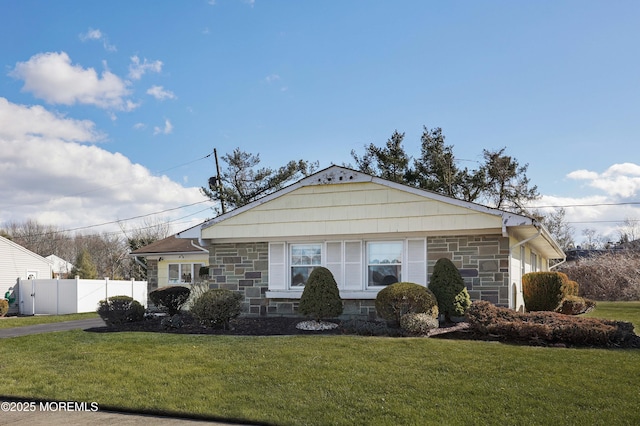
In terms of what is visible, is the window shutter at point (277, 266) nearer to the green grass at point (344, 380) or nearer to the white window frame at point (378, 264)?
the white window frame at point (378, 264)

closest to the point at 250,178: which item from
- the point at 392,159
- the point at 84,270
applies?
the point at 392,159

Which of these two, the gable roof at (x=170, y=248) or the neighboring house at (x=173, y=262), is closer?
the gable roof at (x=170, y=248)

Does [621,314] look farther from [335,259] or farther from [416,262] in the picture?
[335,259]

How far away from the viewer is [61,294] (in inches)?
1109

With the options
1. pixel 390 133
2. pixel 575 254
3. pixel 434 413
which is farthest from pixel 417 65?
pixel 575 254

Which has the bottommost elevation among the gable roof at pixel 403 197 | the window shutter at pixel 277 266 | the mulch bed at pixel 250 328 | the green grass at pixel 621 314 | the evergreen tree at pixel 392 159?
the green grass at pixel 621 314

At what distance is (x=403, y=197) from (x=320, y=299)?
3.38 m

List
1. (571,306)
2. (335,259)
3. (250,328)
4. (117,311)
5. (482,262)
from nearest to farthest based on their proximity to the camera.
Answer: (250,328) → (482,262) → (117,311) → (335,259) → (571,306)

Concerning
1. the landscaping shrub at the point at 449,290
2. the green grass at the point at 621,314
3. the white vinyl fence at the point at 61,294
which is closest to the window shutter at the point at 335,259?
the landscaping shrub at the point at 449,290

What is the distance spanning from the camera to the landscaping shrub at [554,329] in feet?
29.7

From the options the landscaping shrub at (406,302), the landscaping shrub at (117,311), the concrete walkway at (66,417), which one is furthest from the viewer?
the landscaping shrub at (117,311)

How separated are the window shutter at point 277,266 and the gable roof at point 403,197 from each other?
756 millimetres

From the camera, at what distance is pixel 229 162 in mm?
34469

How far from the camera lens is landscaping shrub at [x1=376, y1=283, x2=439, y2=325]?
36.2 feet
